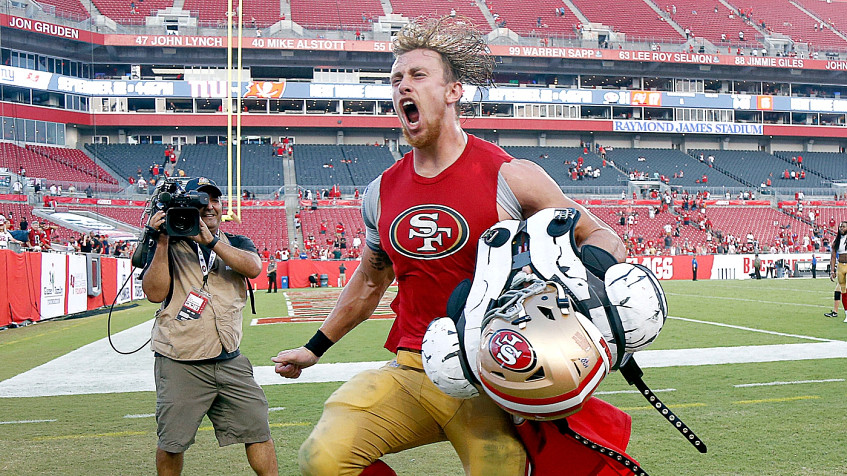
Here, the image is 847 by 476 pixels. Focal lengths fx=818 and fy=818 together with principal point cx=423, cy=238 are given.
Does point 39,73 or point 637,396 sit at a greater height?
point 39,73

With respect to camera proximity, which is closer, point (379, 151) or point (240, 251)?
point (240, 251)

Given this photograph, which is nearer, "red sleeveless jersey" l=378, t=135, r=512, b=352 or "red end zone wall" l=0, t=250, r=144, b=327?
"red sleeveless jersey" l=378, t=135, r=512, b=352

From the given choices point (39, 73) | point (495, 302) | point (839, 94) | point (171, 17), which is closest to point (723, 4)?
point (839, 94)

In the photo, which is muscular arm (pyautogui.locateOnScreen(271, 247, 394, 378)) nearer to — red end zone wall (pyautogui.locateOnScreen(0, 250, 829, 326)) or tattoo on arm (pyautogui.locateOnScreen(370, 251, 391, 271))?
tattoo on arm (pyautogui.locateOnScreen(370, 251, 391, 271))

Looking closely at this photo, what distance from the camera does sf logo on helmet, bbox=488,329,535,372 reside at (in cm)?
197

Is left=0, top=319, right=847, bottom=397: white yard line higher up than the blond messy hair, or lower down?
lower down

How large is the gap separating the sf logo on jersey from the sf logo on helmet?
0.76 meters

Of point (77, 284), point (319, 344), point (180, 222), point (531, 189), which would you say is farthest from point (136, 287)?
point (531, 189)

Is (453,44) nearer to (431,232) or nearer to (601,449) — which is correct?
(431,232)

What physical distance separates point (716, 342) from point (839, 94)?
60768 millimetres

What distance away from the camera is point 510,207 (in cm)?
279

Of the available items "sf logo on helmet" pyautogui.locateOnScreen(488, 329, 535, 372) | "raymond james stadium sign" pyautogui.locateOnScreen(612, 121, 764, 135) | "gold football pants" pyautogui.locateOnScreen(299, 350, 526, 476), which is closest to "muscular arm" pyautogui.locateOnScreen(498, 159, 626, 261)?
"gold football pants" pyautogui.locateOnScreen(299, 350, 526, 476)

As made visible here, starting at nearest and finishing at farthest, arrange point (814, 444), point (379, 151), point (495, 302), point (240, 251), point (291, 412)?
point (495, 302) < point (240, 251) < point (814, 444) < point (291, 412) < point (379, 151)

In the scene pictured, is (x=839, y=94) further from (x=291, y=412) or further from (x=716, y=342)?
(x=291, y=412)
